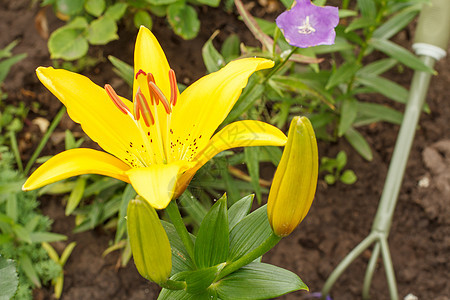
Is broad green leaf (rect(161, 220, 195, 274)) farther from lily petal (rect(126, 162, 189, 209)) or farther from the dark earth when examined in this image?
the dark earth

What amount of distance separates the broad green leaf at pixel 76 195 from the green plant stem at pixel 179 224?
2.29 ft

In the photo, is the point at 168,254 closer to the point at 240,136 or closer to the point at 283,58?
the point at 240,136

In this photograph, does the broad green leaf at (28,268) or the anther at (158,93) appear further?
Answer: the broad green leaf at (28,268)

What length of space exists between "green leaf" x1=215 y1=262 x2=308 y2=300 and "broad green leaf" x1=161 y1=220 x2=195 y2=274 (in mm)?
59

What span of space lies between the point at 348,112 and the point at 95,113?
0.86 meters

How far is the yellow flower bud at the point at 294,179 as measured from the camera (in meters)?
0.50

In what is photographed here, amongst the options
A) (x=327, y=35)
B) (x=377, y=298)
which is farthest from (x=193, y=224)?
(x=327, y=35)

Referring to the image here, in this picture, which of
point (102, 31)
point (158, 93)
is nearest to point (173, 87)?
point (158, 93)

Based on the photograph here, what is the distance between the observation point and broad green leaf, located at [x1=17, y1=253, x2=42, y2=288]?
50.1 inches

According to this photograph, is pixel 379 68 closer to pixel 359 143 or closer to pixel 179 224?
pixel 359 143

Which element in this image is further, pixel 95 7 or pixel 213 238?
pixel 95 7

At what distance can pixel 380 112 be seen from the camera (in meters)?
1.46

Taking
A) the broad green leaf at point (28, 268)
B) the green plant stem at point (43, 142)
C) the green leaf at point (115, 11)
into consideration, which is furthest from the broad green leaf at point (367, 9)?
the broad green leaf at point (28, 268)

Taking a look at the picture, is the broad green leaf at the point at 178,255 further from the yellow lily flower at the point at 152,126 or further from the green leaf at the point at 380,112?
the green leaf at the point at 380,112
